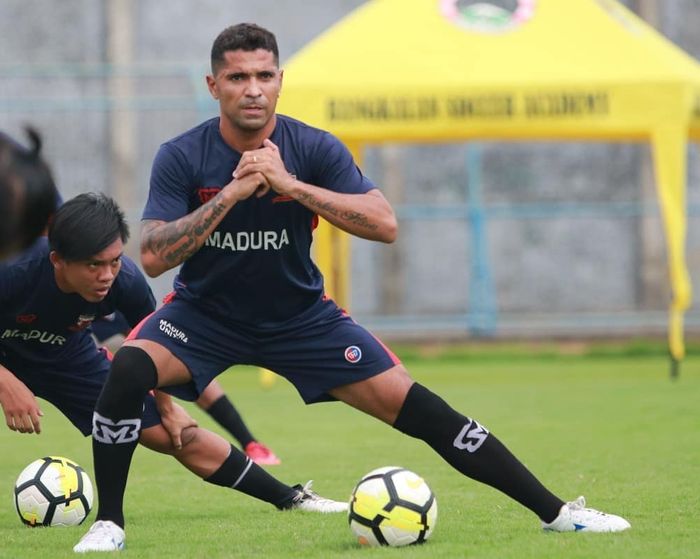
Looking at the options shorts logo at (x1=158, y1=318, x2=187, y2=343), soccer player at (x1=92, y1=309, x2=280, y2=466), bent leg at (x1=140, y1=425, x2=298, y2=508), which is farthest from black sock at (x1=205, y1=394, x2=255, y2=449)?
shorts logo at (x1=158, y1=318, x2=187, y2=343)

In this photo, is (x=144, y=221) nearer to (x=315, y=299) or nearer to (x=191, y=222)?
(x=191, y=222)

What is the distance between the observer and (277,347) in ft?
19.9

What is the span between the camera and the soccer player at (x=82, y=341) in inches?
236

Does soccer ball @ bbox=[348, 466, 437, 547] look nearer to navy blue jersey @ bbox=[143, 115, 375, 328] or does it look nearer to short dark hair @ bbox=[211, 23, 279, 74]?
navy blue jersey @ bbox=[143, 115, 375, 328]

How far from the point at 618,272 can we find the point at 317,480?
12362mm

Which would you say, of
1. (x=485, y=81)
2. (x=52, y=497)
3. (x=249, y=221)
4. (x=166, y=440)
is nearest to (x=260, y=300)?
(x=249, y=221)

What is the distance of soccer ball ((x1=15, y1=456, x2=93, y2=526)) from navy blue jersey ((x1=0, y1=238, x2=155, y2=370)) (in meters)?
0.57

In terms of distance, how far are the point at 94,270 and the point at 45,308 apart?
59cm

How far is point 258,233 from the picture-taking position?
5.98 metres

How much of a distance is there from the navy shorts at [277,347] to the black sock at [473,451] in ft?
0.85

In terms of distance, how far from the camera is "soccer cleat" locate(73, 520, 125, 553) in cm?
572

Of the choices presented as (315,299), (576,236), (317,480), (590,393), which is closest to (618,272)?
(576,236)

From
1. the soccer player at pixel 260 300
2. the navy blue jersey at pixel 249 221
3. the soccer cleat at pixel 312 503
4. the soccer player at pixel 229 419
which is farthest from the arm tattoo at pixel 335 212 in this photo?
the soccer player at pixel 229 419

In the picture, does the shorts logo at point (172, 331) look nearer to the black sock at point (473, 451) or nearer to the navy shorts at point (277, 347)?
the navy shorts at point (277, 347)
